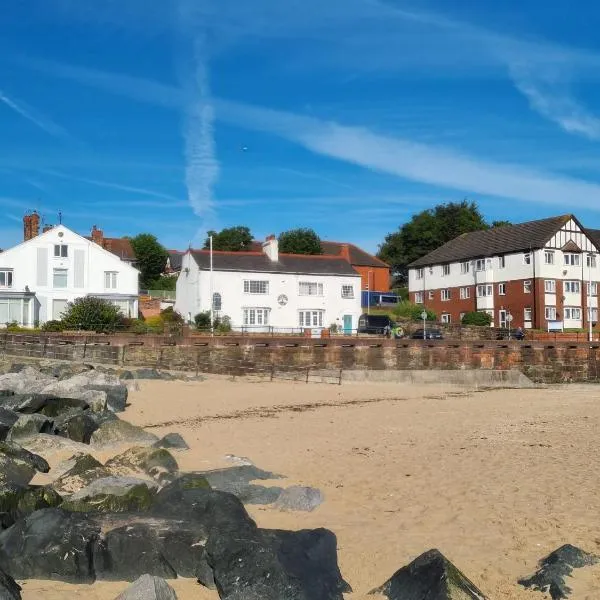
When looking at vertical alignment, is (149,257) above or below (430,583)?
above

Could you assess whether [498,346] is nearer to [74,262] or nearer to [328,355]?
[328,355]

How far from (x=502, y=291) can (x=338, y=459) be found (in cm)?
5026

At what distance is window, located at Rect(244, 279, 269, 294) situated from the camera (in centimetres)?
4969

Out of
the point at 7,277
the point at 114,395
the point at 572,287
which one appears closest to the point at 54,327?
the point at 7,277

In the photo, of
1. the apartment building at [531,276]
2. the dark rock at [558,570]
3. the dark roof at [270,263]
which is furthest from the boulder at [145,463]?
the apartment building at [531,276]

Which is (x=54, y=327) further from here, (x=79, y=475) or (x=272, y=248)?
(x=79, y=475)

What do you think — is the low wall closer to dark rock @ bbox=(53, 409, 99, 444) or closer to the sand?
the sand

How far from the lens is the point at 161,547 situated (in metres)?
6.35

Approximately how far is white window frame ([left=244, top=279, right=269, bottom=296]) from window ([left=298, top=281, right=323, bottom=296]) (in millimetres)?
2524

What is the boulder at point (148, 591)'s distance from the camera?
532 cm

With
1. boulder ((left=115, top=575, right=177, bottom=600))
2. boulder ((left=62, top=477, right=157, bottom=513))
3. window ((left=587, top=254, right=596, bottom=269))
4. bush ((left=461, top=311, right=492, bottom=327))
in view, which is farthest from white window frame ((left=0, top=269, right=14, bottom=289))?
boulder ((left=115, top=575, right=177, bottom=600))

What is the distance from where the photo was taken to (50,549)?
6172mm

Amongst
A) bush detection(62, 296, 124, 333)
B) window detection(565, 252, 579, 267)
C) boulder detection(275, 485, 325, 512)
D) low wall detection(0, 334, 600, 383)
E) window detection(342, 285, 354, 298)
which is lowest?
boulder detection(275, 485, 325, 512)

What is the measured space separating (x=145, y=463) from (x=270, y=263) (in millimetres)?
41711
